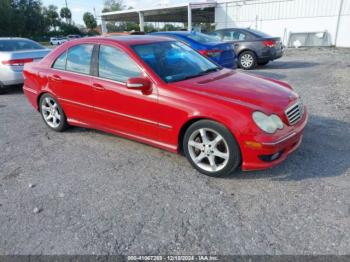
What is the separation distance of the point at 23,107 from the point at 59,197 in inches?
174

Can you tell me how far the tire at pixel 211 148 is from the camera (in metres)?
3.08

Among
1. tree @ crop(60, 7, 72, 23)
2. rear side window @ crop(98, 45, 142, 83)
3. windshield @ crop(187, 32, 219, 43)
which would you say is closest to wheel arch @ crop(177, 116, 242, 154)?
rear side window @ crop(98, 45, 142, 83)

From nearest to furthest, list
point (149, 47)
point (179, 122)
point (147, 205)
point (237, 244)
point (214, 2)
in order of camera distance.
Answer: point (237, 244)
point (147, 205)
point (179, 122)
point (149, 47)
point (214, 2)

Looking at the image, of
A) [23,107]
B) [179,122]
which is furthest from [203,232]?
[23,107]

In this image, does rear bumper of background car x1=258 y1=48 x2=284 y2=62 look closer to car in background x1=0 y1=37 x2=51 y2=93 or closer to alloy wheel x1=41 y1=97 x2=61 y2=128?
car in background x1=0 y1=37 x2=51 y2=93

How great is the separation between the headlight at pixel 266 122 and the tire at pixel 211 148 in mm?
311

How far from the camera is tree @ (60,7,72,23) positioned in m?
66.6

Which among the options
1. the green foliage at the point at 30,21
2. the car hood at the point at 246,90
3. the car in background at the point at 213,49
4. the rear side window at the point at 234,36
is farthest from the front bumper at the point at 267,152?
the green foliage at the point at 30,21

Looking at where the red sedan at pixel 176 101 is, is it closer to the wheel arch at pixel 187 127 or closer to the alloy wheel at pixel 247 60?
the wheel arch at pixel 187 127

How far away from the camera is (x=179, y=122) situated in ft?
10.9

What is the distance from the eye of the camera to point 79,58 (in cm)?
429

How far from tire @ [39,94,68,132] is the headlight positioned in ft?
10.5

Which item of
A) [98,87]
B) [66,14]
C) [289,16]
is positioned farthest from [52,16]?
[98,87]

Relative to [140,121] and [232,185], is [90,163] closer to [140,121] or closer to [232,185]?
[140,121]
